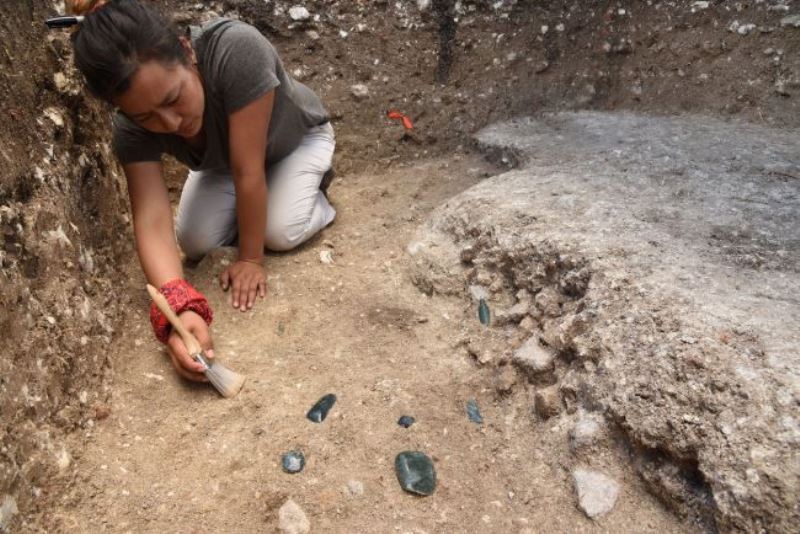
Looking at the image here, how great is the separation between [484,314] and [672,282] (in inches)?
18.0

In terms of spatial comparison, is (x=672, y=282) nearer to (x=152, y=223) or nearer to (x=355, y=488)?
(x=355, y=488)

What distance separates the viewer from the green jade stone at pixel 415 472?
42.6 inches

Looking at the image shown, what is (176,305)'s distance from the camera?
1.35 meters

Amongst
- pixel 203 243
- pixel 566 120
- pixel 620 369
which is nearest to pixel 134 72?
pixel 203 243

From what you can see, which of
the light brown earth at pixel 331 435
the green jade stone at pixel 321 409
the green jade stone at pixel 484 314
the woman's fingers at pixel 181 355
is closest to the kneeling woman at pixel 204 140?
the woman's fingers at pixel 181 355

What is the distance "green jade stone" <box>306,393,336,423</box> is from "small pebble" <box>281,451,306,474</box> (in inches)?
3.4

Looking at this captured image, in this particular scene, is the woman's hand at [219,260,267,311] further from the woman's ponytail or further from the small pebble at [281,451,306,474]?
the woman's ponytail

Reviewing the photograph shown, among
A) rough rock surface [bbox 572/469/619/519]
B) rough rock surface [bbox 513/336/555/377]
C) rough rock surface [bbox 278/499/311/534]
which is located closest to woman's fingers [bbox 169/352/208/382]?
rough rock surface [bbox 278/499/311/534]

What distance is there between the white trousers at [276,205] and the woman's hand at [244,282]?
0.17 m

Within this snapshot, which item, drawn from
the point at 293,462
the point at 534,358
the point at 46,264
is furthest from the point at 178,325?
the point at 534,358

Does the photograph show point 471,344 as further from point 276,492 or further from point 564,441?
point 276,492

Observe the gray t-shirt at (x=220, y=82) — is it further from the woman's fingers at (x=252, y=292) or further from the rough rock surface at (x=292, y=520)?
the rough rock surface at (x=292, y=520)

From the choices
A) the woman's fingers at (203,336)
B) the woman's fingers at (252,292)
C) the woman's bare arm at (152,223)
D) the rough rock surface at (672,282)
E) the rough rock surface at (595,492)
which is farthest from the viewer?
the woman's fingers at (252,292)

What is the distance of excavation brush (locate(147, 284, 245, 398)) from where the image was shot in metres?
1.27
